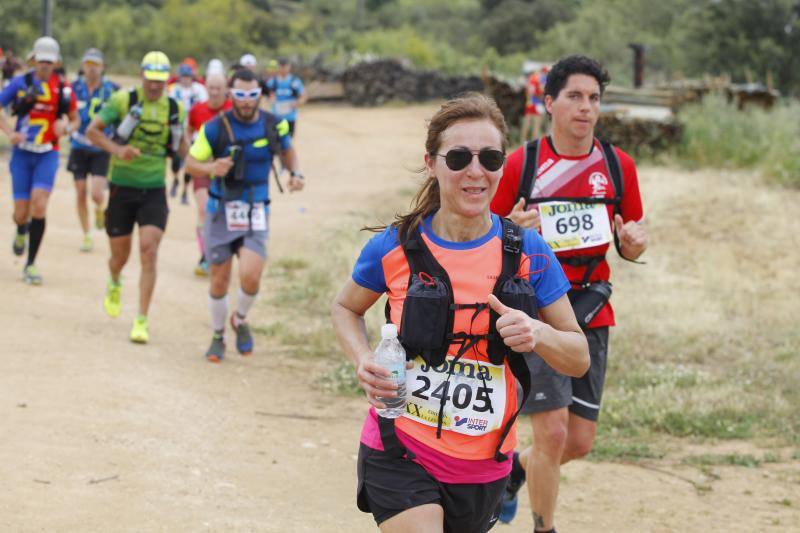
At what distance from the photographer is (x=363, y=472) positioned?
3.76 meters

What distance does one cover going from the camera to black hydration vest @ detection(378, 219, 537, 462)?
3.53 m

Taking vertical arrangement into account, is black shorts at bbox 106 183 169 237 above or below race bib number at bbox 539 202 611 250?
below

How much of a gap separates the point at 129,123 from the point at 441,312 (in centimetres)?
617

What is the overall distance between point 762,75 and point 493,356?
33306 millimetres

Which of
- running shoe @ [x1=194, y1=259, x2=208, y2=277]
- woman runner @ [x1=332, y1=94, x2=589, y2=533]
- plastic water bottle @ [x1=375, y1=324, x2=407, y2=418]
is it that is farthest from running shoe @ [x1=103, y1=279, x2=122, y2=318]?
plastic water bottle @ [x1=375, y1=324, x2=407, y2=418]

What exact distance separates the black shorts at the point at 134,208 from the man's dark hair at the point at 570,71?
4.59 meters

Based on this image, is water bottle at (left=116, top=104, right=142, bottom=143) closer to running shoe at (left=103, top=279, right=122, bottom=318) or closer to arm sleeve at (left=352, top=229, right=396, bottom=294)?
running shoe at (left=103, top=279, right=122, bottom=318)

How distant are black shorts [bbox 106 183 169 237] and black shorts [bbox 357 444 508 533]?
5.90 meters

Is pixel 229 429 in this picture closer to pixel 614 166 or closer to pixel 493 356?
pixel 614 166

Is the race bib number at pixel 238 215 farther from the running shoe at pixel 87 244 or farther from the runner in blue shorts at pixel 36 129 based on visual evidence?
the running shoe at pixel 87 244

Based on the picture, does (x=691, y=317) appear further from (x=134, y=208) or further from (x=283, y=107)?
(x=283, y=107)

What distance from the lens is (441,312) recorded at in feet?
11.6

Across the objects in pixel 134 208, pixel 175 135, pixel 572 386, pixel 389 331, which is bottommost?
pixel 572 386

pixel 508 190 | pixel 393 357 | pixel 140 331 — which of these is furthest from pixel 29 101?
pixel 393 357
